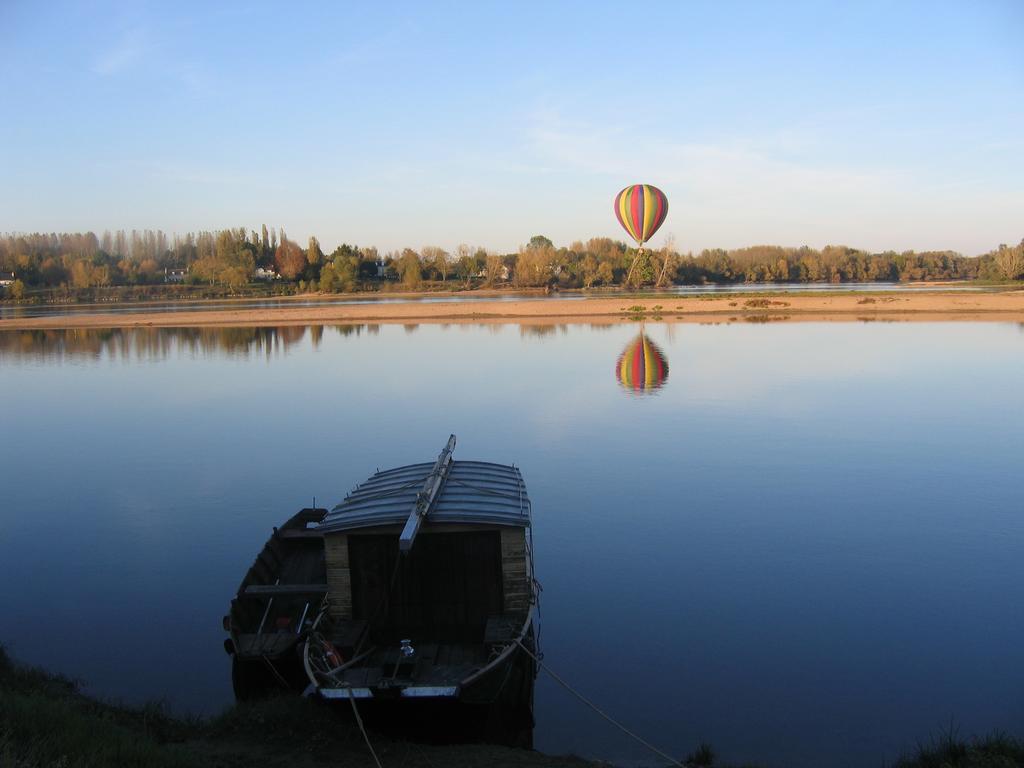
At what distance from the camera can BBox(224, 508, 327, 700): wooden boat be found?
8.52m

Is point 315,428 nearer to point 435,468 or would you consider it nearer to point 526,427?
point 526,427

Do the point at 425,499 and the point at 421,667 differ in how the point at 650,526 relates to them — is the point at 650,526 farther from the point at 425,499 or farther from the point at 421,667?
the point at 421,667

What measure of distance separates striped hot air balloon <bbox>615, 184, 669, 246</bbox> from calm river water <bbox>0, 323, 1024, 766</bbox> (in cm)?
4717

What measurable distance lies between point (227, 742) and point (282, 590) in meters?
2.43

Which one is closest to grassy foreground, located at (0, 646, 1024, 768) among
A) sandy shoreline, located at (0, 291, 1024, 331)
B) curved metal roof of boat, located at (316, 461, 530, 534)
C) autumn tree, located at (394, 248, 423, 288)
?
curved metal roof of boat, located at (316, 461, 530, 534)

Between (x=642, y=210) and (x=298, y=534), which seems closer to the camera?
(x=298, y=534)

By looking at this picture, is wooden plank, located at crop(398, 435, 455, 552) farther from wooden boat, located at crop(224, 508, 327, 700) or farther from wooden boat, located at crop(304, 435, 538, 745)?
wooden boat, located at crop(224, 508, 327, 700)

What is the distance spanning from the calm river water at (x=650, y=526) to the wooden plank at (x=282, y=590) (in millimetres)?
714

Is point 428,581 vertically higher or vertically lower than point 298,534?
higher

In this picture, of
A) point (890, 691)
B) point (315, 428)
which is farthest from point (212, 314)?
point (890, 691)

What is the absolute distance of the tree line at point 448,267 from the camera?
107812mm

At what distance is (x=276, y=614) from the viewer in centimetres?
959

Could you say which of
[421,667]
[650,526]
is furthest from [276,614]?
[650,526]

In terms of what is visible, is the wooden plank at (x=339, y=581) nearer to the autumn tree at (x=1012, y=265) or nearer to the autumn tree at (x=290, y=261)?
the autumn tree at (x=1012, y=265)
